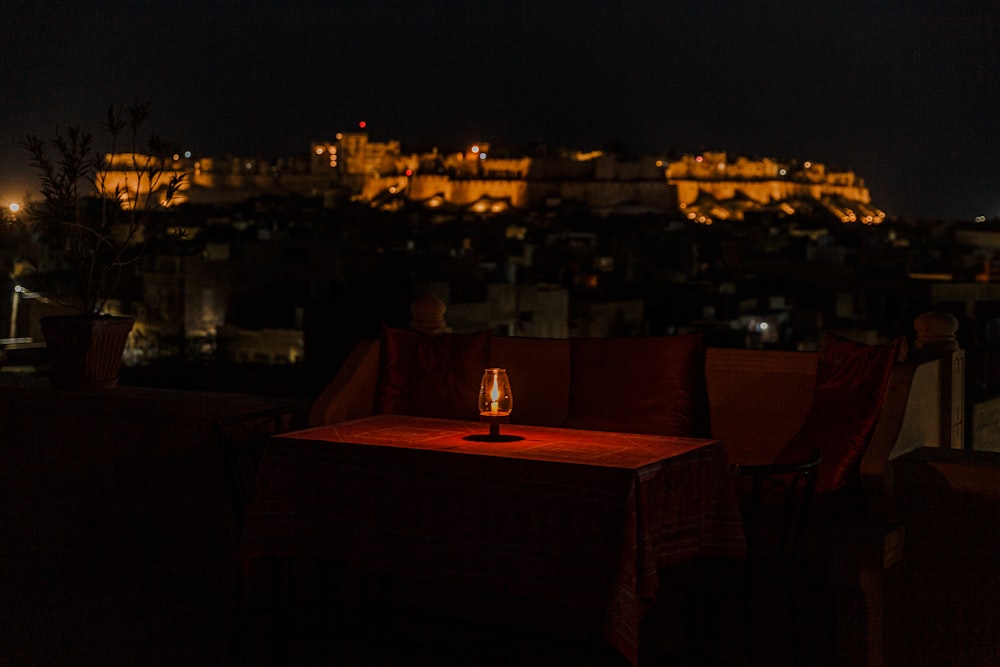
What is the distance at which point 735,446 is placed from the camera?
4.88 meters

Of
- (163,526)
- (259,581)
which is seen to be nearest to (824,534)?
(259,581)

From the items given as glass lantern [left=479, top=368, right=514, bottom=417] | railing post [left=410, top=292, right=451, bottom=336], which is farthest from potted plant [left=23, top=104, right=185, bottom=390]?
glass lantern [left=479, top=368, right=514, bottom=417]

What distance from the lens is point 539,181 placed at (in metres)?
91.3

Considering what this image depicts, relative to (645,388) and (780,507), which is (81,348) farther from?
(780,507)

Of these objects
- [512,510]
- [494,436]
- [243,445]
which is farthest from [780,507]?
[243,445]

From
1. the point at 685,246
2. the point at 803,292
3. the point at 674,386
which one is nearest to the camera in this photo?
the point at 674,386

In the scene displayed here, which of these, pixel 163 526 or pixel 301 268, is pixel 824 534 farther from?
pixel 301 268

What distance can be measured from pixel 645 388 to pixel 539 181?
87221 millimetres

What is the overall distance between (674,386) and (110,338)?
8.78 ft

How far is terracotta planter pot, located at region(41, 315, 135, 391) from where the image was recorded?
5.88 m

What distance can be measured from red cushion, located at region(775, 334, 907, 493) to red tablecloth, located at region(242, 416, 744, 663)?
60 cm

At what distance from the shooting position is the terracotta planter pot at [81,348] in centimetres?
588

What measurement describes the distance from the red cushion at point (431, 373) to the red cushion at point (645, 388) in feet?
1.37

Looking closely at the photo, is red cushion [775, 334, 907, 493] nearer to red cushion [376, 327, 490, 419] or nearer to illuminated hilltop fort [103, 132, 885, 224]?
red cushion [376, 327, 490, 419]
